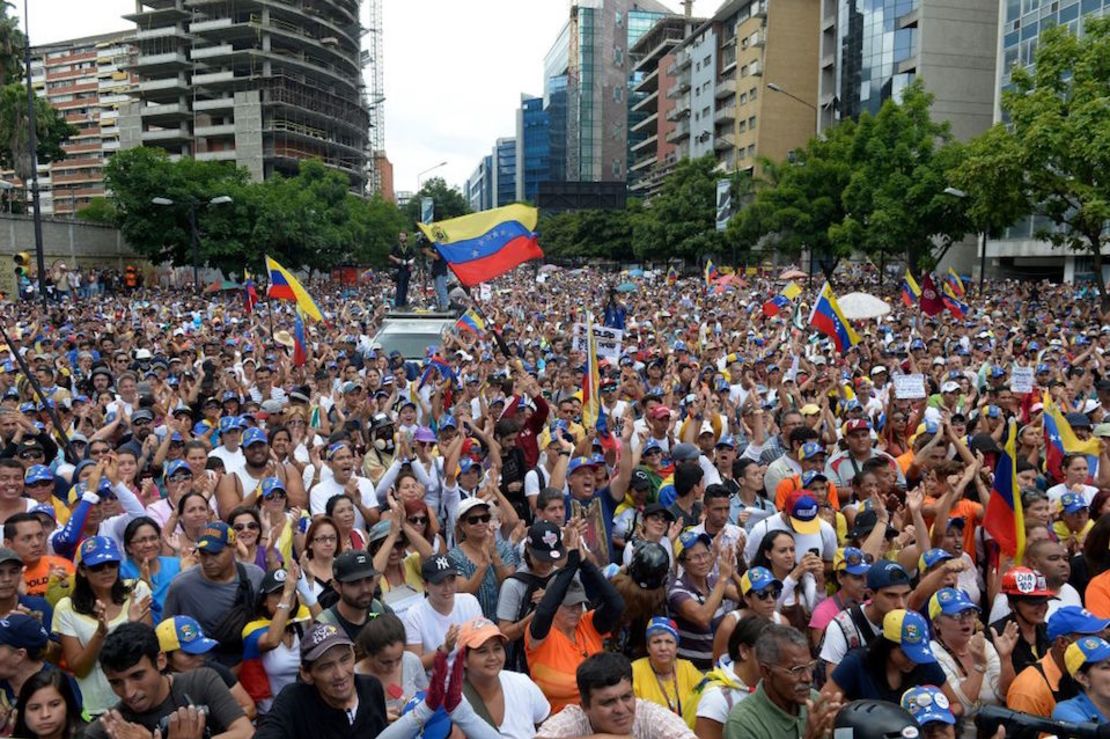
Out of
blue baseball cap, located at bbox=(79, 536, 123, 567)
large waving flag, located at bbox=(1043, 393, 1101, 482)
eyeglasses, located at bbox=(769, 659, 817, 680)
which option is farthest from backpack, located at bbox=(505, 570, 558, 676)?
large waving flag, located at bbox=(1043, 393, 1101, 482)

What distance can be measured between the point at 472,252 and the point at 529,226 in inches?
44.0

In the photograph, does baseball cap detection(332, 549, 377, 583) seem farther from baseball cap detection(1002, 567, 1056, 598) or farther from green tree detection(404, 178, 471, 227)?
green tree detection(404, 178, 471, 227)

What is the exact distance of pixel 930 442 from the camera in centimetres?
754

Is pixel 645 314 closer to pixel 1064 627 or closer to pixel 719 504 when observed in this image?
pixel 719 504

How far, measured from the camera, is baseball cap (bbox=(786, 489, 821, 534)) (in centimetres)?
570

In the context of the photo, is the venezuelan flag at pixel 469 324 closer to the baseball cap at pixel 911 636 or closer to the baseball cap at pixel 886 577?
the baseball cap at pixel 886 577

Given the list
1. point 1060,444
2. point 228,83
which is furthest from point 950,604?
point 228,83

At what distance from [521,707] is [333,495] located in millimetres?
3109

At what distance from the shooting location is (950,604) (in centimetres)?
419

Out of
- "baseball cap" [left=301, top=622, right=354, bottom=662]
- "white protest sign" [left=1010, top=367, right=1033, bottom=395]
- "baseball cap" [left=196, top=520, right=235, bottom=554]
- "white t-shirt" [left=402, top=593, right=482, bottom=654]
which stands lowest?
"white t-shirt" [left=402, top=593, right=482, bottom=654]

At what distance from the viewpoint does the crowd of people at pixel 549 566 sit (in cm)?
362

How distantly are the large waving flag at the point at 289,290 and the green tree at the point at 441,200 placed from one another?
70.5 meters

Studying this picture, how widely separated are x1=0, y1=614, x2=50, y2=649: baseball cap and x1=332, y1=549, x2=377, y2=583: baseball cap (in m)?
1.23

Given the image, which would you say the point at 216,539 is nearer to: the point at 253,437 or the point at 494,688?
the point at 494,688
